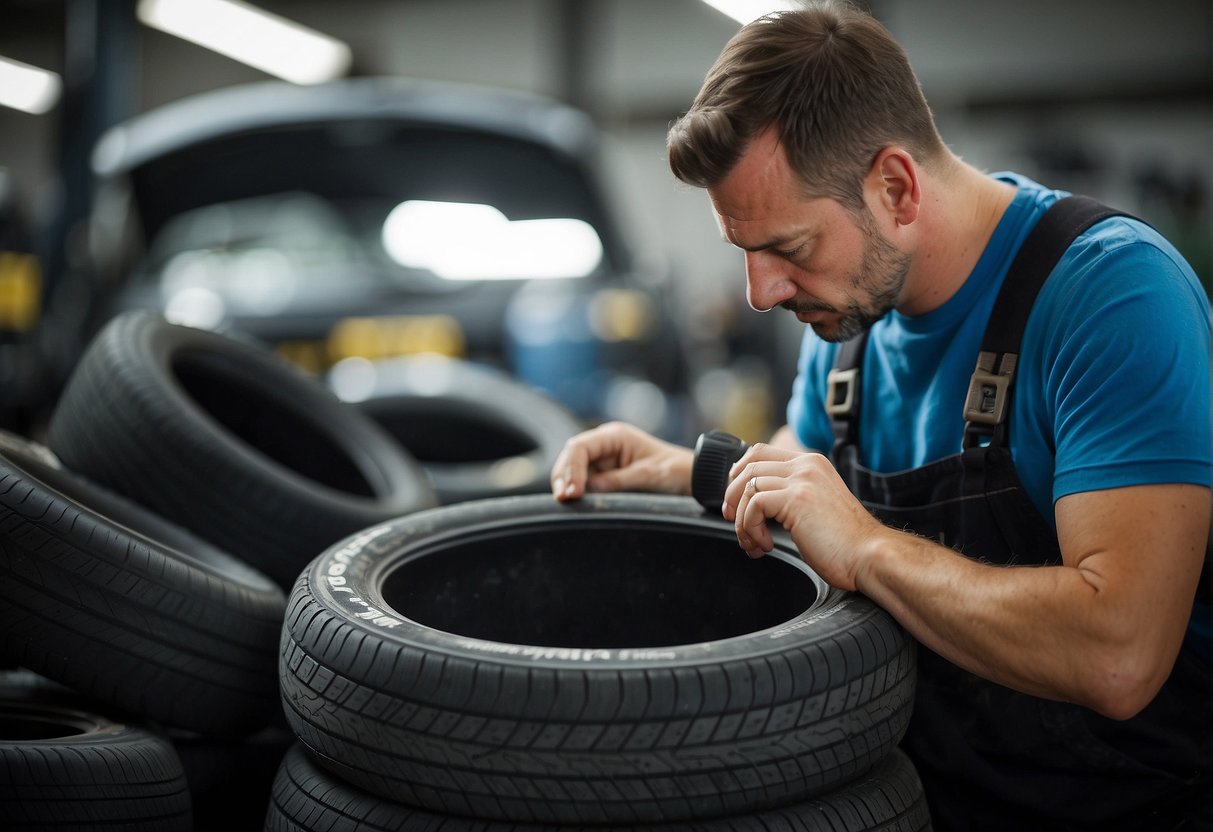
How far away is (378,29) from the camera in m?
12.4

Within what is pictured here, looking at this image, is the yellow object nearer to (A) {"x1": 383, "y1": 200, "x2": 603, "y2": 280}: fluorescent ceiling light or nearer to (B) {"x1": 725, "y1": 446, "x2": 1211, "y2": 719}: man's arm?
(A) {"x1": 383, "y1": 200, "x2": 603, "y2": 280}: fluorescent ceiling light

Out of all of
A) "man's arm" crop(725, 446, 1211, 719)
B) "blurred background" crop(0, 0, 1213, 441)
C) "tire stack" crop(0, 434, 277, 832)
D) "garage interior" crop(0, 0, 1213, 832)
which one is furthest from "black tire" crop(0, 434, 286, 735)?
"blurred background" crop(0, 0, 1213, 441)

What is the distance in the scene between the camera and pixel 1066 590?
1.05 meters

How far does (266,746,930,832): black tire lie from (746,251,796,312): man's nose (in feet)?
1.87

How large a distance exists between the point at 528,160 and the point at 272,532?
213cm

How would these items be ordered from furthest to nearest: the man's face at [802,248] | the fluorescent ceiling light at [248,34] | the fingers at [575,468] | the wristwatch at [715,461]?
the fluorescent ceiling light at [248,34], the fingers at [575,468], the wristwatch at [715,461], the man's face at [802,248]

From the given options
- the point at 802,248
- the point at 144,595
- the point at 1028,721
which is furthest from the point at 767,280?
the point at 144,595

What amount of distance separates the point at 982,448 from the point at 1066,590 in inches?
10.3

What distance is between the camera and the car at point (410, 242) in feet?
11.1

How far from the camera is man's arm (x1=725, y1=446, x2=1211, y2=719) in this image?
1047 millimetres

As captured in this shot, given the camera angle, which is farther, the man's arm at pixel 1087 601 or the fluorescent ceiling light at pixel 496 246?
the fluorescent ceiling light at pixel 496 246

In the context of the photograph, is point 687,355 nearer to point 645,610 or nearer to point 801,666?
point 645,610

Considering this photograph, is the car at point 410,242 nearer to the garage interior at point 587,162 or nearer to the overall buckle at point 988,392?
the garage interior at point 587,162

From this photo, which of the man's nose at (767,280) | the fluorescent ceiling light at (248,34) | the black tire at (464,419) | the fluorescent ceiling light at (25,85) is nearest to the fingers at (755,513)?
the man's nose at (767,280)
